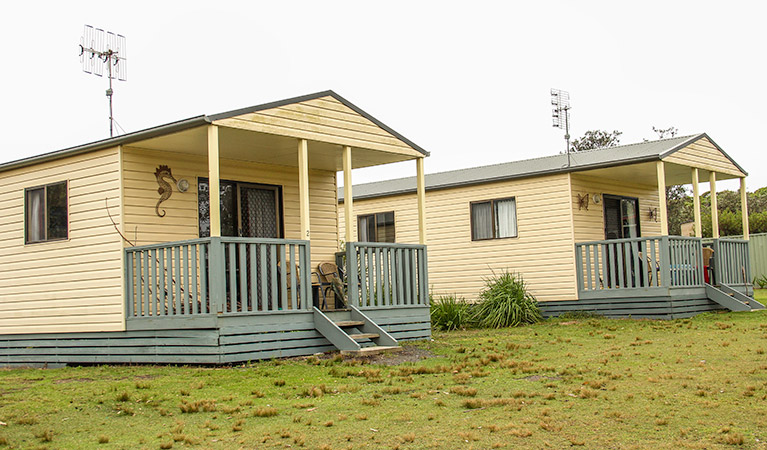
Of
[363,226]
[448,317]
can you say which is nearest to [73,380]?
[448,317]

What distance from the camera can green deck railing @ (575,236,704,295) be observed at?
15828 millimetres

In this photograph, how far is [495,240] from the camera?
59.6ft

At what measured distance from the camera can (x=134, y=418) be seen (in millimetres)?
6852

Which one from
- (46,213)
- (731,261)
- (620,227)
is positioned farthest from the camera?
(620,227)

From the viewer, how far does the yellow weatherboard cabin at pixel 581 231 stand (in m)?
16.2

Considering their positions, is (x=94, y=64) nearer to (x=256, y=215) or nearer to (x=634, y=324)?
(x=256, y=215)

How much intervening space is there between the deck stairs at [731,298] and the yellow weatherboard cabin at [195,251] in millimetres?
7081

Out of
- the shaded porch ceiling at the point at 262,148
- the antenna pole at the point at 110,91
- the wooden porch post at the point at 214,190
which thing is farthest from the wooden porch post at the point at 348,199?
the antenna pole at the point at 110,91

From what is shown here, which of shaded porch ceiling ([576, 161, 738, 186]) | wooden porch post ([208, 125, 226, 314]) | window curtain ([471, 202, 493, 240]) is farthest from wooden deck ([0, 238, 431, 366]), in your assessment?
shaded porch ceiling ([576, 161, 738, 186])

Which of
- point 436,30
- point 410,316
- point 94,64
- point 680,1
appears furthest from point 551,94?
point 94,64

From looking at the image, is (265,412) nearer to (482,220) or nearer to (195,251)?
(195,251)

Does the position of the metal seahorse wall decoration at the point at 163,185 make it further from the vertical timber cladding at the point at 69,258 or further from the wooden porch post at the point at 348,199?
the wooden porch post at the point at 348,199

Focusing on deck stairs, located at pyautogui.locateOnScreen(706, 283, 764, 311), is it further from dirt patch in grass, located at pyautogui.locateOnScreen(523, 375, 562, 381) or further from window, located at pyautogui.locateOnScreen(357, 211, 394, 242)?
dirt patch in grass, located at pyautogui.locateOnScreen(523, 375, 562, 381)

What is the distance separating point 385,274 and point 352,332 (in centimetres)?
136
